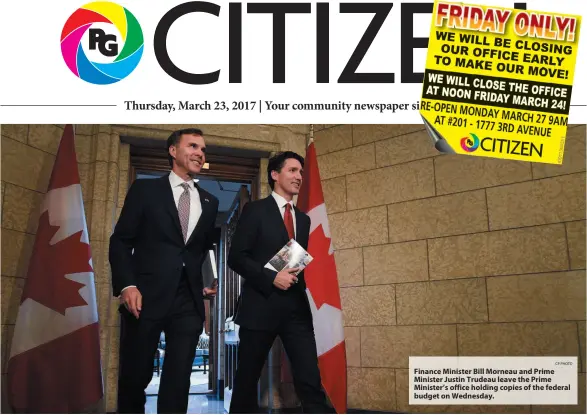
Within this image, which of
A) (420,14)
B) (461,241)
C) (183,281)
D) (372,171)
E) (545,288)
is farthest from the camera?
(372,171)

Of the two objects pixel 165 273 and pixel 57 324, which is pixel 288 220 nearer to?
pixel 165 273

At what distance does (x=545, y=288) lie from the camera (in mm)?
3094

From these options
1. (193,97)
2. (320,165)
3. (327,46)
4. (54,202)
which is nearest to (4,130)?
(54,202)

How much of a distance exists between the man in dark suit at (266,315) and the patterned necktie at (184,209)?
10.5 inches

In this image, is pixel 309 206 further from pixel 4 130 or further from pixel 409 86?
pixel 4 130

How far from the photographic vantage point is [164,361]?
208 cm

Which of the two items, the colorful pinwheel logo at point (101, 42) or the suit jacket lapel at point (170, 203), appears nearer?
the suit jacket lapel at point (170, 203)

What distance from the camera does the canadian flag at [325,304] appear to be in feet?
10.6

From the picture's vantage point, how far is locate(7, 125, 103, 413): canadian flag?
8.93 ft

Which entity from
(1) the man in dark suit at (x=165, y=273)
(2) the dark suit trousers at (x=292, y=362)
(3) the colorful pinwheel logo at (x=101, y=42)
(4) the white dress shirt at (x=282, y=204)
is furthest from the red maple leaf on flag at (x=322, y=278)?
(3) the colorful pinwheel logo at (x=101, y=42)

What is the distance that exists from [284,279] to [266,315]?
0.18m

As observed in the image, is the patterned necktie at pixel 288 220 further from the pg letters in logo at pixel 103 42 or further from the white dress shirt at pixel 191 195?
the pg letters in logo at pixel 103 42

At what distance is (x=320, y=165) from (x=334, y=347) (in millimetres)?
1421

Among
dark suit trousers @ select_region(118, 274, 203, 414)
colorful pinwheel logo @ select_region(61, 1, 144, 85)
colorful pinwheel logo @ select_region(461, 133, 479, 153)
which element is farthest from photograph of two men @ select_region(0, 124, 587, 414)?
colorful pinwheel logo @ select_region(461, 133, 479, 153)
